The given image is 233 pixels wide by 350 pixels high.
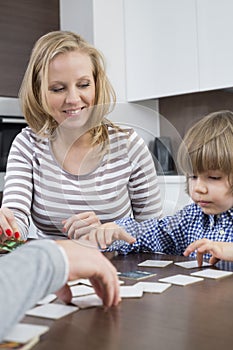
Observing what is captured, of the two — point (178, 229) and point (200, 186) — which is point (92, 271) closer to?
point (200, 186)

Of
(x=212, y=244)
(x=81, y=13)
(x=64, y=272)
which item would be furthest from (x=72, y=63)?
(x=81, y=13)

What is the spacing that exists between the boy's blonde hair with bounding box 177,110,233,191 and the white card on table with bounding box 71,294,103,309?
60 centimetres

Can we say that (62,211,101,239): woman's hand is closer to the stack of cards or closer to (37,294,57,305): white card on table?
(37,294,57,305): white card on table

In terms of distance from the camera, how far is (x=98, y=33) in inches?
138

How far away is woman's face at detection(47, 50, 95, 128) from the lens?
1.43 metres

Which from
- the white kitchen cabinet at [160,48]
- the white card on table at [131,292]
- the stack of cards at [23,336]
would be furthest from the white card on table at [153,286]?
the white kitchen cabinet at [160,48]

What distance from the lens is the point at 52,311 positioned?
78 centimetres

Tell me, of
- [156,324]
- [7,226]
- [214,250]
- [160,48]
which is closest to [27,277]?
[156,324]

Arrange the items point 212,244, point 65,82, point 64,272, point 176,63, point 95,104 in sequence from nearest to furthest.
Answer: point 64,272
point 212,244
point 65,82
point 95,104
point 176,63

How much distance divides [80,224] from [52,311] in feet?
1.78

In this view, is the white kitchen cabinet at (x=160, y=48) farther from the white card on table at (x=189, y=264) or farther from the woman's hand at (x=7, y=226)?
the white card on table at (x=189, y=264)

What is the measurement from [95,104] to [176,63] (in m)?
1.92

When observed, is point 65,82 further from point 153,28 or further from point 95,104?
point 153,28

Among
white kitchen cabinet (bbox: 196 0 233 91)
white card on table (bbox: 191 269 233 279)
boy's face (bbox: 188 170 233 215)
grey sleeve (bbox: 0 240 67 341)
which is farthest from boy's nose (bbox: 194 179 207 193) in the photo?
white kitchen cabinet (bbox: 196 0 233 91)
